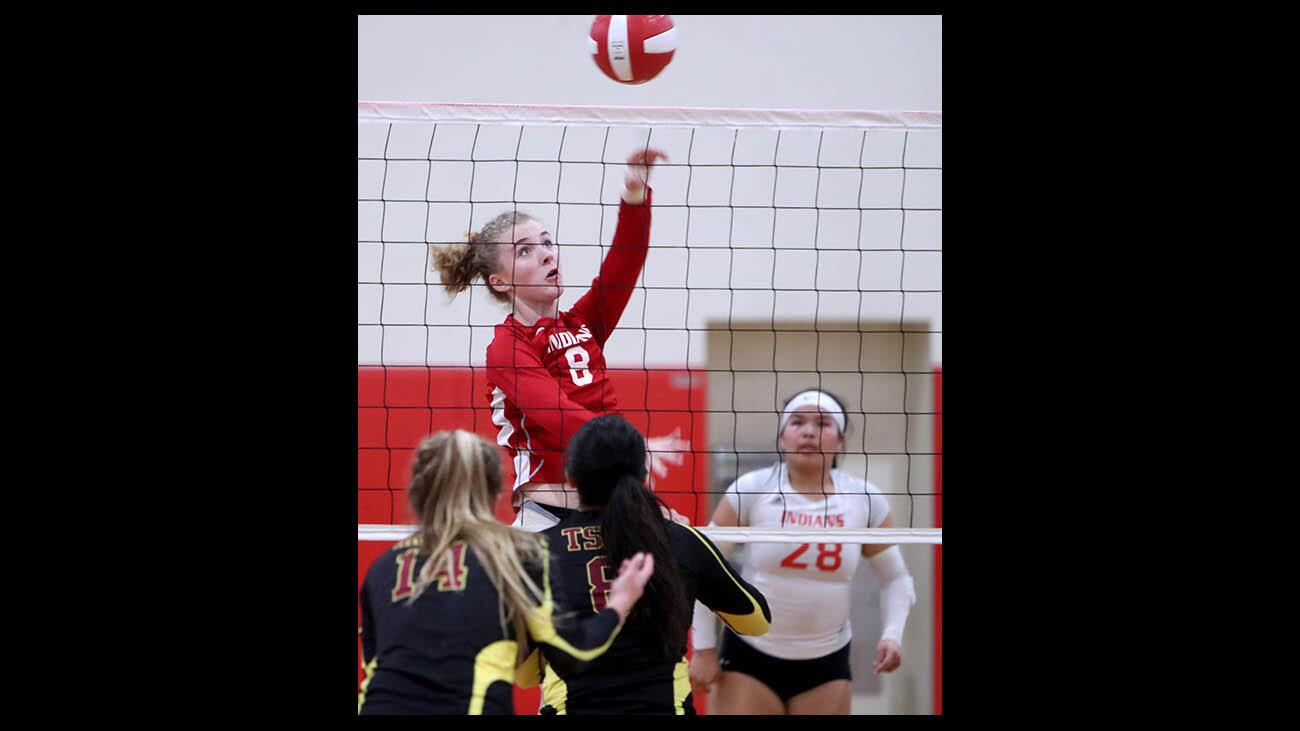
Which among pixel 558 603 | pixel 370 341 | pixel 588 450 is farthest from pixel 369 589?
pixel 370 341

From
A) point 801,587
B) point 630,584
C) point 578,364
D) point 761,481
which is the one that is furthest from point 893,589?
point 630,584

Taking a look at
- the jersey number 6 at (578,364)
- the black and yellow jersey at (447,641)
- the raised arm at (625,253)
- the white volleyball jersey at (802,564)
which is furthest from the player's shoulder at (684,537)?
the white volleyball jersey at (802,564)

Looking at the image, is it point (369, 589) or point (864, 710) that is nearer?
point (369, 589)

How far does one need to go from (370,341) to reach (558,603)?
357 cm

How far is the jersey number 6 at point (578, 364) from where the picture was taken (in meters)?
3.76

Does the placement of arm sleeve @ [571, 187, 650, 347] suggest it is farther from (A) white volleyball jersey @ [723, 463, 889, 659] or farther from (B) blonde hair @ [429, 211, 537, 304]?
(A) white volleyball jersey @ [723, 463, 889, 659]

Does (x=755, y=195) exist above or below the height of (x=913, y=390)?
above

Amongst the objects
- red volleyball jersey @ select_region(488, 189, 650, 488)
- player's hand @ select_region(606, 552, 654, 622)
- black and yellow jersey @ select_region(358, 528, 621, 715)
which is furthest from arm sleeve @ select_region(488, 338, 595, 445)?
black and yellow jersey @ select_region(358, 528, 621, 715)

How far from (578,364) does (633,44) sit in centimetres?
97

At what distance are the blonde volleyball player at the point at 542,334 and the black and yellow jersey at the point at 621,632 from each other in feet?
2.08

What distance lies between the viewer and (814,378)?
604 cm

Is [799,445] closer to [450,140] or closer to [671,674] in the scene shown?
[671,674]

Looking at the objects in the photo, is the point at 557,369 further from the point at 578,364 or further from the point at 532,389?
the point at 532,389

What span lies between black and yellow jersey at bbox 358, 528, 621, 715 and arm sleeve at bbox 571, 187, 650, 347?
1471 millimetres
